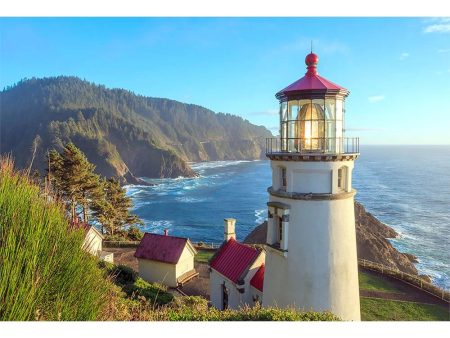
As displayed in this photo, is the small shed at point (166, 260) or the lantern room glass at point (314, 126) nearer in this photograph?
the lantern room glass at point (314, 126)

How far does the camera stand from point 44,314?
368 centimetres

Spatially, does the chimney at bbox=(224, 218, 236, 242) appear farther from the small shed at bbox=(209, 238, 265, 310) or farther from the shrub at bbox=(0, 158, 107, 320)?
the shrub at bbox=(0, 158, 107, 320)

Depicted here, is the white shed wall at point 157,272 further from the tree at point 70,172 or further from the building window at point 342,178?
the building window at point 342,178

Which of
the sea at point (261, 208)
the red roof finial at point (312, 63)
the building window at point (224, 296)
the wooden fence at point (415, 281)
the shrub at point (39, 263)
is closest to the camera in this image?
the shrub at point (39, 263)

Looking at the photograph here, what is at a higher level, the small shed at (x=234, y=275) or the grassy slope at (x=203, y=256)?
the small shed at (x=234, y=275)

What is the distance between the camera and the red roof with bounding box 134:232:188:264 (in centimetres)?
1541

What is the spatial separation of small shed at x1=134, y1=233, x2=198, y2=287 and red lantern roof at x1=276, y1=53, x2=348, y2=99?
10227 millimetres

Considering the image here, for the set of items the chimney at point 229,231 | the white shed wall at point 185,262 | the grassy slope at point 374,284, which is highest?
the chimney at point 229,231

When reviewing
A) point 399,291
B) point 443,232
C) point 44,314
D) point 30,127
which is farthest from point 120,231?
point 30,127

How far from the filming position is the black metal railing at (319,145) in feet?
23.4

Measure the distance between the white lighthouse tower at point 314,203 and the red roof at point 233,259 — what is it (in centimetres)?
377

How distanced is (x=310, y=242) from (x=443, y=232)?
41765 mm

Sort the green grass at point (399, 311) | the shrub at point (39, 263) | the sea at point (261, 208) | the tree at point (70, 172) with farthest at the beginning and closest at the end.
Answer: the sea at point (261, 208), the tree at point (70, 172), the green grass at point (399, 311), the shrub at point (39, 263)

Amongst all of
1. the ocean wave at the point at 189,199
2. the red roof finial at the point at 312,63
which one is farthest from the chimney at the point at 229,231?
the ocean wave at the point at 189,199
